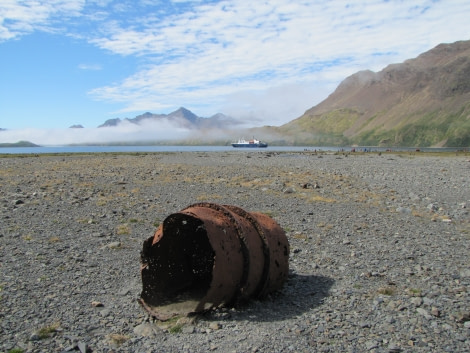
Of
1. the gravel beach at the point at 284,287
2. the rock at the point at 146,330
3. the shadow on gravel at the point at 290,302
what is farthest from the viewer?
the shadow on gravel at the point at 290,302

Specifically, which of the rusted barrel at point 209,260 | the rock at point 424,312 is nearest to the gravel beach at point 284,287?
the rock at point 424,312

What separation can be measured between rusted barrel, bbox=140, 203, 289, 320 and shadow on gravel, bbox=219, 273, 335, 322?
20 centimetres

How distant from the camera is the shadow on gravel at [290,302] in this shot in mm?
6843

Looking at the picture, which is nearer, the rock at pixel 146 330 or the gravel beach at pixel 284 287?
the gravel beach at pixel 284 287

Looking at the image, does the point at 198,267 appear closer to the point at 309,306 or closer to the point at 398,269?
the point at 309,306

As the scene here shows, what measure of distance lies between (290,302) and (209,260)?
2.14 m

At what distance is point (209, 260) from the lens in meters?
8.84

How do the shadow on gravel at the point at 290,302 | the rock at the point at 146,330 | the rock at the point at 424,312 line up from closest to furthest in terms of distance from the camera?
the rock at the point at 146,330, the rock at the point at 424,312, the shadow on gravel at the point at 290,302

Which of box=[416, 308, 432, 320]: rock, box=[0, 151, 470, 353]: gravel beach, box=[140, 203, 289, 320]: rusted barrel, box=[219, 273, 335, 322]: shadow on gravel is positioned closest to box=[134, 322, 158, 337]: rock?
box=[0, 151, 470, 353]: gravel beach

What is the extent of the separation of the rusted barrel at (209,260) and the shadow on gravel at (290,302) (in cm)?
20

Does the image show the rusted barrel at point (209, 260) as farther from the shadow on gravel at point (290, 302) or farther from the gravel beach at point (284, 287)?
the gravel beach at point (284, 287)

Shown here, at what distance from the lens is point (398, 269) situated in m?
9.06

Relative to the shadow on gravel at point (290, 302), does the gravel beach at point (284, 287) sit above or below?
above

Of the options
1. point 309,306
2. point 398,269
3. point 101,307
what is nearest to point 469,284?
point 398,269
